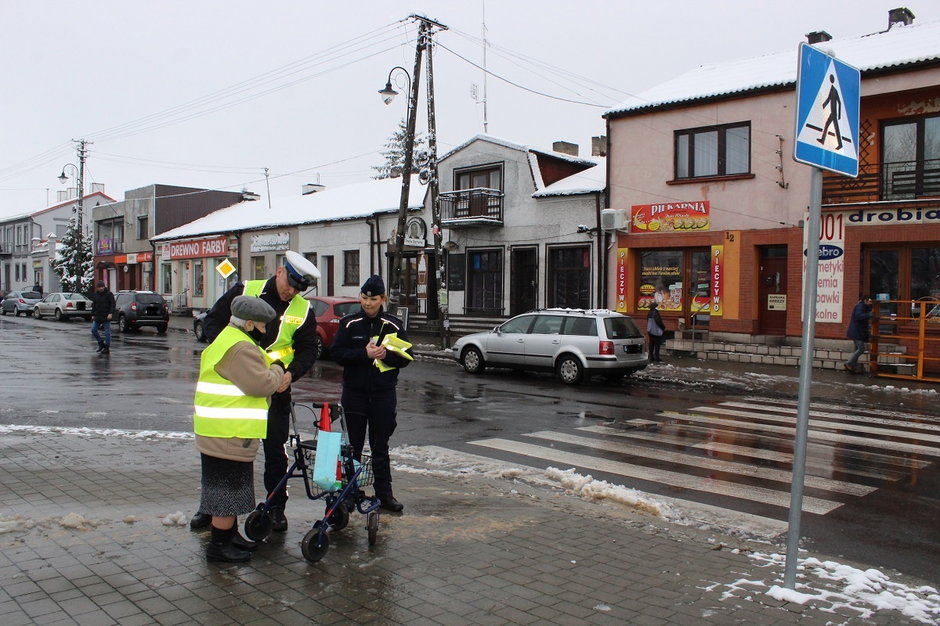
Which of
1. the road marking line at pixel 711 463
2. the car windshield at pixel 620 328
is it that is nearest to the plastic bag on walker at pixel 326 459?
the road marking line at pixel 711 463

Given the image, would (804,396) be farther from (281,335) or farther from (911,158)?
(911,158)

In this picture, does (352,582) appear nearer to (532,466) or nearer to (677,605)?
(677,605)

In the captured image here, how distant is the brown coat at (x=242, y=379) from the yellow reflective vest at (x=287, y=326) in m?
0.50

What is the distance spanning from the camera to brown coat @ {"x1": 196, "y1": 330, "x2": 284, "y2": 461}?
4609 millimetres

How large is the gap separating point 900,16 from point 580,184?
34.6ft

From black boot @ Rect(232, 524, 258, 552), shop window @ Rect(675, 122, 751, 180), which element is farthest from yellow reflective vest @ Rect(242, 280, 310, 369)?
shop window @ Rect(675, 122, 751, 180)

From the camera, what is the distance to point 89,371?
16.8m

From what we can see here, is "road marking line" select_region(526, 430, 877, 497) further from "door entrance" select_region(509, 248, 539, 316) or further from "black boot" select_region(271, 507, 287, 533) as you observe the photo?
"door entrance" select_region(509, 248, 539, 316)

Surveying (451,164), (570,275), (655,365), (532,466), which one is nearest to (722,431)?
(532,466)

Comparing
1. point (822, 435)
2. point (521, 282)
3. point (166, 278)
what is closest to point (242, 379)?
point (822, 435)

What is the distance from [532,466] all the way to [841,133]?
15.8 ft

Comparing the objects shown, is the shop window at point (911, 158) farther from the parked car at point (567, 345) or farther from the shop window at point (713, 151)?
the parked car at point (567, 345)

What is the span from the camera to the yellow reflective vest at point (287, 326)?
530 centimetres

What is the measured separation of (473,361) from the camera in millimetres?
18391
